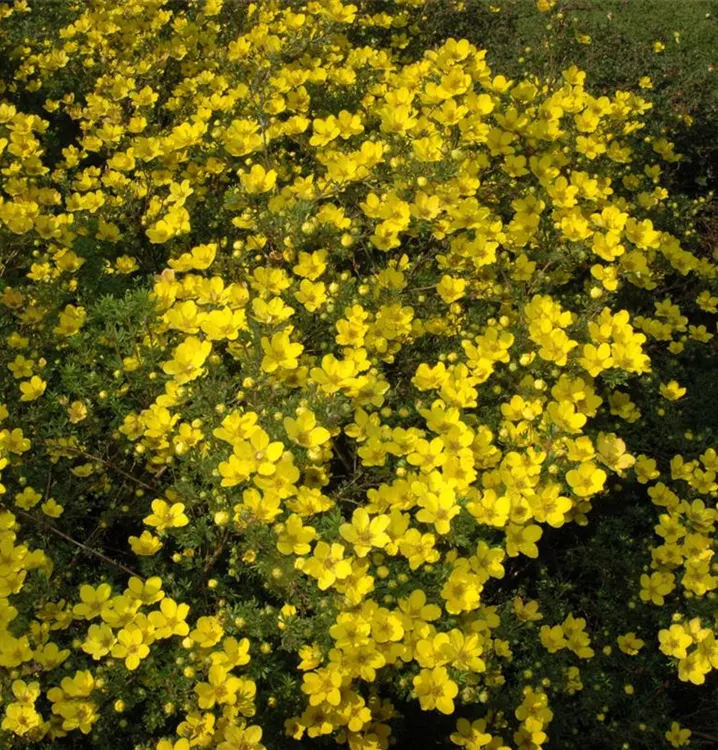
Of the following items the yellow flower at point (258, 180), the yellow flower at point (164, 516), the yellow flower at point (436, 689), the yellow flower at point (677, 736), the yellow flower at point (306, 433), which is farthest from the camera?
the yellow flower at point (258, 180)

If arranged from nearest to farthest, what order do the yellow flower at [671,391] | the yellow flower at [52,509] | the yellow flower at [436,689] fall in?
the yellow flower at [436,689], the yellow flower at [52,509], the yellow flower at [671,391]

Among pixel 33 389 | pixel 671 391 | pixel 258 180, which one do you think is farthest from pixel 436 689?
pixel 258 180

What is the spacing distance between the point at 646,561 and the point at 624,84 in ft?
13.6

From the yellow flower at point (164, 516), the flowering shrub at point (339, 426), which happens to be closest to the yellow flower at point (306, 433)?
the flowering shrub at point (339, 426)

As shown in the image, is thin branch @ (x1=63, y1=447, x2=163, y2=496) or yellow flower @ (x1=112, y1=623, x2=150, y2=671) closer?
yellow flower @ (x1=112, y1=623, x2=150, y2=671)

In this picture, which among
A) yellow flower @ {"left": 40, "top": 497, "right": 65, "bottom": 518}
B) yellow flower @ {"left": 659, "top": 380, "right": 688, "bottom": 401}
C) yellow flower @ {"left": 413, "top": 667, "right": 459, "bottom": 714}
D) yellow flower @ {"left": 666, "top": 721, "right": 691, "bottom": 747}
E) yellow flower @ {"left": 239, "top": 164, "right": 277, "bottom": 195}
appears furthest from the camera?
yellow flower @ {"left": 659, "top": 380, "right": 688, "bottom": 401}

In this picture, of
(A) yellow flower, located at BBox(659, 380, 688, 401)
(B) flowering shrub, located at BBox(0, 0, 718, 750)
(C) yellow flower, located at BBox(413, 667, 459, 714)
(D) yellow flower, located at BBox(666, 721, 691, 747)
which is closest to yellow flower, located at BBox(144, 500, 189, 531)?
(B) flowering shrub, located at BBox(0, 0, 718, 750)

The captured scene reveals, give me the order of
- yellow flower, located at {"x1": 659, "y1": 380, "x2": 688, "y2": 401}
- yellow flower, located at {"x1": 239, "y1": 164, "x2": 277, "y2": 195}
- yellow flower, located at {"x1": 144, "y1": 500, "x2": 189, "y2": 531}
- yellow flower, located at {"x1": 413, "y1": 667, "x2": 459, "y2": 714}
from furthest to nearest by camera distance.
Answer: yellow flower, located at {"x1": 659, "y1": 380, "x2": 688, "y2": 401}
yellow flower, located at {"x1": 239, "y1": 164, "x2": 277, "y2": 195}
yellow flower, located at {"x1": 144, "y1": 500, "x2": 189, "y2": 531}
yellow flower, located at {"x1": 413, "y1": 667, "x2": 459, "y2": 714}

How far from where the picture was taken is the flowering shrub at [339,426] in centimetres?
226

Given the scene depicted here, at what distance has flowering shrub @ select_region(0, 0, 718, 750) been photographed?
7.40ft

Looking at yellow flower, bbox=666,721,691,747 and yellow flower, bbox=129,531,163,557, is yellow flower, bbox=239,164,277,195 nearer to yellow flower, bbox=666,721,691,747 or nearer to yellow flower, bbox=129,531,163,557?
yellow flower, bbox=129,531,163,557

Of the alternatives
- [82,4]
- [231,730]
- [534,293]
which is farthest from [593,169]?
[82,4]

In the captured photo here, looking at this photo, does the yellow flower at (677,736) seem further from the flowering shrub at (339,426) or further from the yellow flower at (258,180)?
the yellow flower at (258,180)

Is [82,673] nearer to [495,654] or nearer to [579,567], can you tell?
[495,654]
